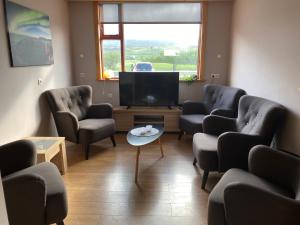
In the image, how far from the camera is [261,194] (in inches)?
59.8

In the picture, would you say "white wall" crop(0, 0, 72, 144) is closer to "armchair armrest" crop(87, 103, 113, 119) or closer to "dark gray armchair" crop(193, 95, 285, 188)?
→ "armchair armrest" crop(87, 103, 113, 119)

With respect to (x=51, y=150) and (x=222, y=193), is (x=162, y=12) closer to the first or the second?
(x=51, y=150)

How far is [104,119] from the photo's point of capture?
387 cm

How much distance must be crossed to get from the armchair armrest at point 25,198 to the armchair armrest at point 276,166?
65.9 inches

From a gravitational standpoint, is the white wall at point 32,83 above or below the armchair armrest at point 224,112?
above

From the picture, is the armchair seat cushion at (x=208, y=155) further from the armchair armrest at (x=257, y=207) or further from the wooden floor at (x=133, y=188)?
the armchair armrest at (x=257, y=207)

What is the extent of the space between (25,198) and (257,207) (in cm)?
159

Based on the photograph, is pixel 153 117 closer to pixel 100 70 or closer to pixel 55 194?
pixel 100 70

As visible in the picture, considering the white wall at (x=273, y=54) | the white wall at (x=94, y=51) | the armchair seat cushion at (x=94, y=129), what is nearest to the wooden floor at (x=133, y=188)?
the armchair seat cushion at (x=94, y=129)

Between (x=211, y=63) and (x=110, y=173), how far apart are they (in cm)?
289

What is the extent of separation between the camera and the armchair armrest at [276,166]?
5.82 ft

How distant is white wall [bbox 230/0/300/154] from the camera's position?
7.71 feet

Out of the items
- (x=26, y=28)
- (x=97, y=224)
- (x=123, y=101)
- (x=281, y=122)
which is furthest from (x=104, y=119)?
(x=281, y=122)

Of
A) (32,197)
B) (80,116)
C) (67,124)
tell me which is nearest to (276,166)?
(32,197)
